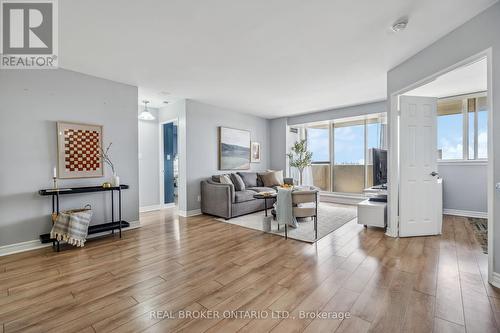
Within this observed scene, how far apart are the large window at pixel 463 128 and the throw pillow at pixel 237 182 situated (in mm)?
4509

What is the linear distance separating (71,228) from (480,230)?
20.4 feet

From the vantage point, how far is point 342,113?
5.73 metres

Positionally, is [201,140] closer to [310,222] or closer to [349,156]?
[310,222]

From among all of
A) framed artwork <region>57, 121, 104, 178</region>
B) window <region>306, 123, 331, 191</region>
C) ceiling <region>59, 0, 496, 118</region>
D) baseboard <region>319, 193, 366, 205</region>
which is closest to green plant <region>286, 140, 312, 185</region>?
window <region>306, 123, 331, 191</region>

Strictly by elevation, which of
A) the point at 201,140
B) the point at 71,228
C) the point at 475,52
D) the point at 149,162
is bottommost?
the point at 71,228

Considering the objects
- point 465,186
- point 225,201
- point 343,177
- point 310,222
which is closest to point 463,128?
point 465,186

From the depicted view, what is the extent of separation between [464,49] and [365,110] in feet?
10.5

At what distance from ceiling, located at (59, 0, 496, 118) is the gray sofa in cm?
201

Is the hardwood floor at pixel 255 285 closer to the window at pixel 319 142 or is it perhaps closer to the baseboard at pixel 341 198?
the baseboard at pixel 341 198

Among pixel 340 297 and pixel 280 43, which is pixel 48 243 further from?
pixel 280 43

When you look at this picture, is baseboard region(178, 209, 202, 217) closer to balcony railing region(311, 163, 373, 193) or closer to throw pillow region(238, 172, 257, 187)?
throw pillow region(238, 172, 257, 187)

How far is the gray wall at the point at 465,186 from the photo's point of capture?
14.1 ft

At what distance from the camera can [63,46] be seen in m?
2.61

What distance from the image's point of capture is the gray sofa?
4.45 m
